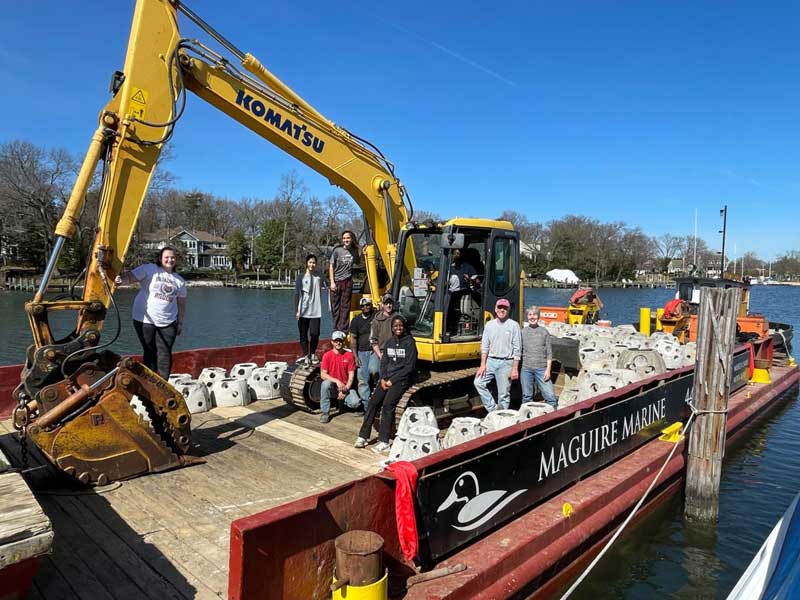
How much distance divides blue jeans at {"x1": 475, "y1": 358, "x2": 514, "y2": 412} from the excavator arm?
11.0 feet

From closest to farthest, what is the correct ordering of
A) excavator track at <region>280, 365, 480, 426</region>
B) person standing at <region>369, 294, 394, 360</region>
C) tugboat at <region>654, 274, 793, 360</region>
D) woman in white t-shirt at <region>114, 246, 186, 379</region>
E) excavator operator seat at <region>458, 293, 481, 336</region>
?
woman in white t-shirt at <region>114, 246, 186, 379</region>, person standing at <region>369, 294, 394, 360</region>, excavator track at <region>280, 365, 480, 426</region>, excavator operator seat at <region>458, 293, 481, 336</region>, tugboat at <region>654, 274, 793, 360</region>

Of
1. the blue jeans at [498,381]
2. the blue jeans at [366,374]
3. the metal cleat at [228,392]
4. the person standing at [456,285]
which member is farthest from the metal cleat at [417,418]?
the metal cleat at [228,392]

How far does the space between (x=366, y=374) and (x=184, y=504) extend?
3.09 m

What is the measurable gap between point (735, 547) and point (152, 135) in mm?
7262

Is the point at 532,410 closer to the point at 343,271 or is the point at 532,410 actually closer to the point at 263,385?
the point at 343,271

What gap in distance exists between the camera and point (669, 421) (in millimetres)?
7211

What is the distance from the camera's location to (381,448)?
5.75 m

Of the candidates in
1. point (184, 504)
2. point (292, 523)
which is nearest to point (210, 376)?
point (184, 504)

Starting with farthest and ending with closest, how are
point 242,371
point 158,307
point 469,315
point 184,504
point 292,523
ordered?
point 242,371, point 469,315, point 158,307, point 184,504, point 292,523

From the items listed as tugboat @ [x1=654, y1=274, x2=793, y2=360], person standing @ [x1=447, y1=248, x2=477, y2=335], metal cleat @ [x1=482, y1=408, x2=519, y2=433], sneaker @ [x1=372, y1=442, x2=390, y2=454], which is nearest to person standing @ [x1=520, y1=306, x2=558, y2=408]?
person standing @ [x1=447, y1=248, x2=477, y2=335]

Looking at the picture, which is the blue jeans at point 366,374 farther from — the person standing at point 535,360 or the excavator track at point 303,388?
the person standing at point 535,360

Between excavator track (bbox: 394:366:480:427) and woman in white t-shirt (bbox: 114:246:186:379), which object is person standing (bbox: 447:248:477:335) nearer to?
excavator track (bbox: 394:366:480:427)

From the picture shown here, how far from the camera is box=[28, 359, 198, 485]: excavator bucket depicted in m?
4.40

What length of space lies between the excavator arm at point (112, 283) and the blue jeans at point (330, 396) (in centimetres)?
191
